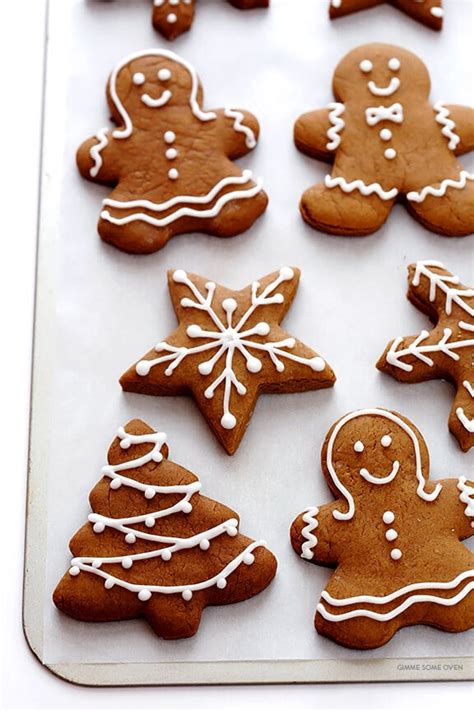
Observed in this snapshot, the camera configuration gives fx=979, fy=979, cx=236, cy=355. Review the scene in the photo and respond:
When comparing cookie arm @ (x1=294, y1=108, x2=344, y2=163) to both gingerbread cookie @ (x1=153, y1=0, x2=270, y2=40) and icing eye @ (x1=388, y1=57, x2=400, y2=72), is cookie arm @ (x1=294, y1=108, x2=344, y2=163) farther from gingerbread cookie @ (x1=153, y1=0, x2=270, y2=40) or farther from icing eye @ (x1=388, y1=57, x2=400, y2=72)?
gingerbread cookie @ (x1=153, y1=0, x2=270, y2=40)

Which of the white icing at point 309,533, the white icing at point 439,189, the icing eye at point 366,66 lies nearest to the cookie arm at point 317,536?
the white icing at point 309,533

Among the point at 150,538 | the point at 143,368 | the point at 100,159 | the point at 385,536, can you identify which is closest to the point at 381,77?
the point at 100,159

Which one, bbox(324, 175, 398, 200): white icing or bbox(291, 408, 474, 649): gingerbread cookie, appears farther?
bbox(324, 175, 398, 200): white icing

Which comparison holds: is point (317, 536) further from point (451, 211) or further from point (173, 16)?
point (173, 16)

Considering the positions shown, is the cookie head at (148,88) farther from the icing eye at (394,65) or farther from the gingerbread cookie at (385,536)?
the gingerbread cookie at (385,536)

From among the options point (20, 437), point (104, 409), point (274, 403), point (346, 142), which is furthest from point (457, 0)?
point (20, 437)

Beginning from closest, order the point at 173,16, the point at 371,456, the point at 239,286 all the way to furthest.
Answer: the point at 371,456 → the point at 239,286 → the point at 173,16

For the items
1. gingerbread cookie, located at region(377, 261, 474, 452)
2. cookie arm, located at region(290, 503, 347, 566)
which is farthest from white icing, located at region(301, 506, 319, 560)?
gingerbread cookie, located at region(377, 261, 474, 452)
